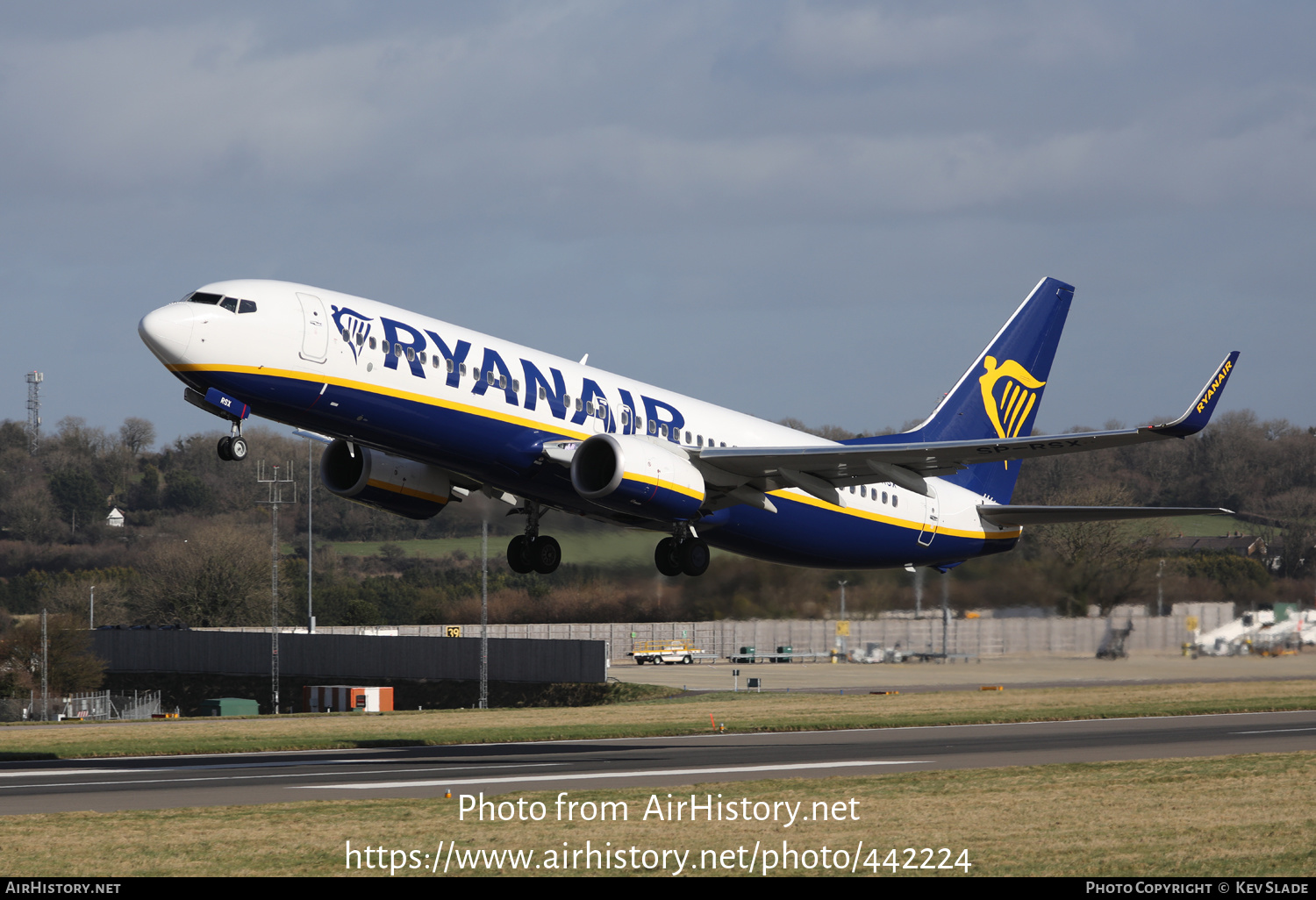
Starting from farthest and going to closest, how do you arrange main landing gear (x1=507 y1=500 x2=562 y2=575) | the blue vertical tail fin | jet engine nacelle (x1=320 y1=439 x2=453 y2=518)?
the blue vertical tail fin < main landing gear (x1=507 y1=500 x2=562 y2=575) < jet engine nacelle (x1=320 y1=439 x2=453 y2=518)

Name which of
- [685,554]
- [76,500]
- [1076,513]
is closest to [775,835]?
[685,554]

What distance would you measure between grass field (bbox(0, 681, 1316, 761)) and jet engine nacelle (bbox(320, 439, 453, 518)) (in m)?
14.3

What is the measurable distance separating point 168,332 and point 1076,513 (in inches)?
1054

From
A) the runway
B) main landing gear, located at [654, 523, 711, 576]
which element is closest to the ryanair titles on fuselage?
main landing gear, located at [654, 523, 711, 576]

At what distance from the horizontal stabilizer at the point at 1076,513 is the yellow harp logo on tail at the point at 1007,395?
2.99m

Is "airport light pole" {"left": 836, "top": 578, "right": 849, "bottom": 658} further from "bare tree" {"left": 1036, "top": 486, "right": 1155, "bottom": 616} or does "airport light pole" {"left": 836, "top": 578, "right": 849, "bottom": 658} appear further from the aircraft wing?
the aircraft wing

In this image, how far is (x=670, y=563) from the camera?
122 feet

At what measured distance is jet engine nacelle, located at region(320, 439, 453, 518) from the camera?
125 feet

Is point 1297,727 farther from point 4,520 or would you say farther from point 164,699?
point 4,520

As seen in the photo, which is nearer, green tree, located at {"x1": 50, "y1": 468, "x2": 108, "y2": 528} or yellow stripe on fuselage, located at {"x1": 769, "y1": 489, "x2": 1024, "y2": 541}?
yellow stripe on fuselage, located at {"x1": 769, "y1": 489, "x2": 1024, "y2": 541}

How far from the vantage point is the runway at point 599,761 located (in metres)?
32.8

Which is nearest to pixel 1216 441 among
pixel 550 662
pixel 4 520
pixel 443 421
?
pixel 550 662

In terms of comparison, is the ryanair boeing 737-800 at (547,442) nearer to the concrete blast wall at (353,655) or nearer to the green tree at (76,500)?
the concrete blast wall at (353,655)

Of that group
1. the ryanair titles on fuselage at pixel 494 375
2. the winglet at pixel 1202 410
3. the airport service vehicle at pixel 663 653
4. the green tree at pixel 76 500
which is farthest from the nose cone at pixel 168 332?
the green tree at pixel 76 500
